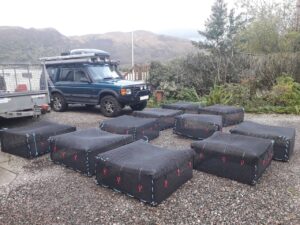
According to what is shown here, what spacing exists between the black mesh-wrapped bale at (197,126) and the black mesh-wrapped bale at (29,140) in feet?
8.35

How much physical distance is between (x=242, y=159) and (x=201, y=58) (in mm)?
8791

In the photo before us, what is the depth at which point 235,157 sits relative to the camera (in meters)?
3.82

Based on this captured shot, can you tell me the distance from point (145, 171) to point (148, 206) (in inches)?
17.5

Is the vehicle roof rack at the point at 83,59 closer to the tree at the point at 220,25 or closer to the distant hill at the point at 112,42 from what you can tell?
the tree at the point at 220,25

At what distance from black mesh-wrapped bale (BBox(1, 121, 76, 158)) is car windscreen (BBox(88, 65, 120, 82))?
3.96m

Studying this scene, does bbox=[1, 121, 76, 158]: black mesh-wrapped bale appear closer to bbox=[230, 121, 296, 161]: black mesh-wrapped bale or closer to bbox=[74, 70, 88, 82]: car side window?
bbox=[230, 121, 296, 161]: black mesh-wrapped bale

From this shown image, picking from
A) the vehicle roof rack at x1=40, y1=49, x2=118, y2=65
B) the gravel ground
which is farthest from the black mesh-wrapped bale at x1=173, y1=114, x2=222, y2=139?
the vehicle roof rack at x1=40, y1=49, x2=118, y2=65

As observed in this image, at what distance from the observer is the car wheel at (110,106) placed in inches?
336

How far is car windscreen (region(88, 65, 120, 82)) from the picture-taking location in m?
9.02

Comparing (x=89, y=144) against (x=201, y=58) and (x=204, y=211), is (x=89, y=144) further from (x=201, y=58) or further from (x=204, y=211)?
(x=201, y=58)

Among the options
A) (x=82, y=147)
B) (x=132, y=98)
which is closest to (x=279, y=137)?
(x=82, y=147)

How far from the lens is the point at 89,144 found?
4.13 metres

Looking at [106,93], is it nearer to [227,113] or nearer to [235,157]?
[227,113]

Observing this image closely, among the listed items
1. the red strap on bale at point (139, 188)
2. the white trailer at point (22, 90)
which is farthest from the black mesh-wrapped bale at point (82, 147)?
the white trailer at point (22, 90)
